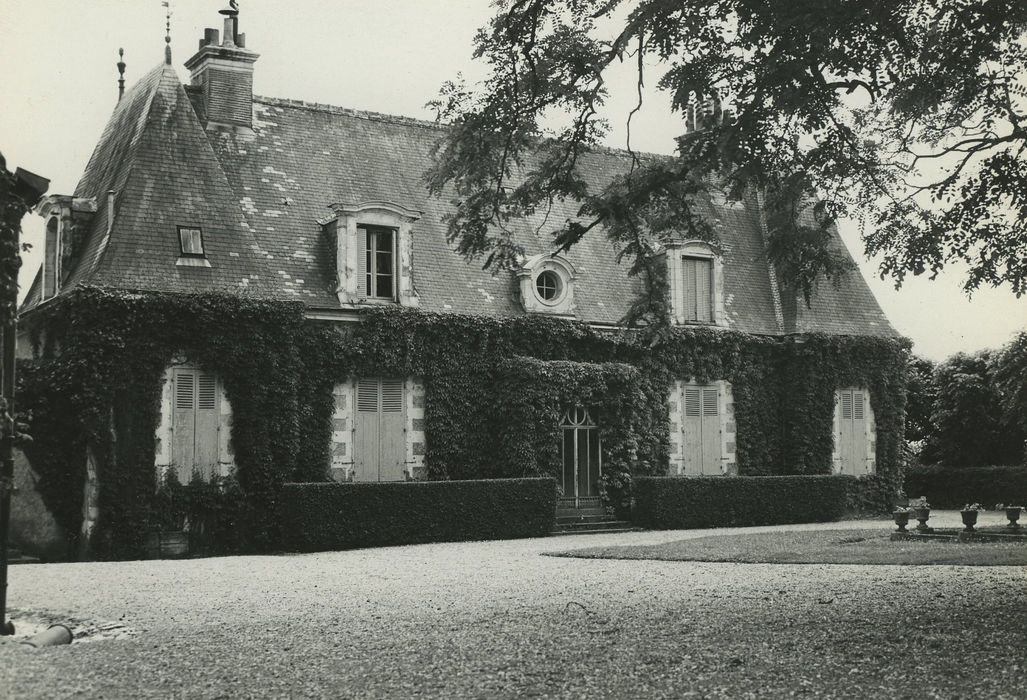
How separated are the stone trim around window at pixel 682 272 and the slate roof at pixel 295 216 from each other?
545 millimetres

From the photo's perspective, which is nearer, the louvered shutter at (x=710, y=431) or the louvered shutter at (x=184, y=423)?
the louvered shutter at (x=184, y=423)

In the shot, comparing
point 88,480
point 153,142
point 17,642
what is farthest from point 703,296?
point 17,642

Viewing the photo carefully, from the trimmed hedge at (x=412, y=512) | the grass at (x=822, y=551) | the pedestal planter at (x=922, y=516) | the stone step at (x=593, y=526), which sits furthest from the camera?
the stone step at (x=593, y=526)

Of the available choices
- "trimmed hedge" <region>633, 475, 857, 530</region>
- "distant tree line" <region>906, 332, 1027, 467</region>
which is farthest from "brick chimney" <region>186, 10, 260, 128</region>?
"distant tree line" <region>906, 332, 1027, 467</region>

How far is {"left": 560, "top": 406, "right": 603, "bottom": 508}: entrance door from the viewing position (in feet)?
66.9

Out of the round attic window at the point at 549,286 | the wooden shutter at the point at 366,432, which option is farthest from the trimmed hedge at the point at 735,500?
the wooden shutter at the point at 366,432

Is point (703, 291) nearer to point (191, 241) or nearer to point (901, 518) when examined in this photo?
point (901, 518)

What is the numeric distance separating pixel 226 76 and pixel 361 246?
430cm

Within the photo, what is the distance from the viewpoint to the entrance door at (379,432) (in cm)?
1844

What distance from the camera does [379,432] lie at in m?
18.6

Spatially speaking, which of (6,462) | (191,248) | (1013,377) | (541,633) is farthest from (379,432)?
(1013,377)

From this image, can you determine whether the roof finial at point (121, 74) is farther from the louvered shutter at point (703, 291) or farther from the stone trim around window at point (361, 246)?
the louvered shutter at point (703, 291)

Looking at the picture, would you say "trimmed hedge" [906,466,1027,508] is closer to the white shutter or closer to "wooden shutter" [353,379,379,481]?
"wooden shutter" [353,379,379,481]

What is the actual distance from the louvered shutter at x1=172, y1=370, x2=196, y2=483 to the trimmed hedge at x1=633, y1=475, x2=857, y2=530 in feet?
26.1
